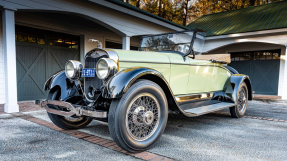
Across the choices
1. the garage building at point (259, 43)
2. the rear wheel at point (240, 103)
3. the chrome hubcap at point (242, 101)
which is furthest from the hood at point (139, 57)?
the garage building at point (259, 43)

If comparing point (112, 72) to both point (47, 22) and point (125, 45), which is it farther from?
point (47, 22)

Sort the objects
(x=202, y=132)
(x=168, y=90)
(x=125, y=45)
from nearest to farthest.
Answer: (x=168, y=90) < (x=202, y=132) < (x=125, y=45)

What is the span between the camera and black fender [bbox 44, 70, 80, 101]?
112 inches

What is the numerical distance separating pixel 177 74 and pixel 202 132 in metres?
1.05

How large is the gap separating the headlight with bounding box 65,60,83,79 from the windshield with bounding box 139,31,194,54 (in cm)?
176

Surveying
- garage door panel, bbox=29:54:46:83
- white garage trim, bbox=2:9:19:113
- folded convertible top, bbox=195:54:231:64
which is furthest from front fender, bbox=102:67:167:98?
garage door panel, bbox=29:54:46:83

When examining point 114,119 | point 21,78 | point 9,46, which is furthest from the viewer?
point 21,78

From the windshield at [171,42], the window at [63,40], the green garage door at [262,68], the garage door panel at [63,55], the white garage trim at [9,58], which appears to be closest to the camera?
the windshield at [171,42]

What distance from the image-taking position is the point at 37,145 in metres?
2.48

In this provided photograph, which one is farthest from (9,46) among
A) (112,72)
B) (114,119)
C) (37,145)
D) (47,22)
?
(114,119)

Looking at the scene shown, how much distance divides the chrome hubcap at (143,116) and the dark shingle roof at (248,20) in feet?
26.4

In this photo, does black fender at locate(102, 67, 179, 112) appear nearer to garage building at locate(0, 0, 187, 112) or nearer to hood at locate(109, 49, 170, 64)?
hood at locate(109, 49, 170, 64)

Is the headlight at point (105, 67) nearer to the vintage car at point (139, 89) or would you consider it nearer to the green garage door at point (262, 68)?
the vintage car at point (139, 89)

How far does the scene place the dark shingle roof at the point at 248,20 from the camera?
28.5ft
